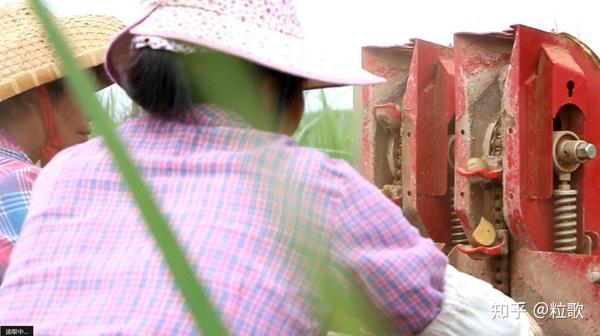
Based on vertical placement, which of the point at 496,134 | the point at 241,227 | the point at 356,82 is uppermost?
the point at 356,82

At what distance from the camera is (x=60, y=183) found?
1157 millimetres

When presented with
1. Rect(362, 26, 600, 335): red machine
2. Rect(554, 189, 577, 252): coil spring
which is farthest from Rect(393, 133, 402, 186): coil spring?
Rect(554, 189, 577, 252): coil spring

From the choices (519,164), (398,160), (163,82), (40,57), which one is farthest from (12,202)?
(398,160)

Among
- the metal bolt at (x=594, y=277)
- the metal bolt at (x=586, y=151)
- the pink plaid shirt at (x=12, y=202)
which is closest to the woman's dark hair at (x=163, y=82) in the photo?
the pink plaid shirt at (x=12, y=202)

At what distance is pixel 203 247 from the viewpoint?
1.03m

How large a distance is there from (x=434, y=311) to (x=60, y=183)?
0.48 m

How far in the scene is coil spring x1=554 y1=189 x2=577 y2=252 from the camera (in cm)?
250

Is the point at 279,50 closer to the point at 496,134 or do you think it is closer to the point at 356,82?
the point at 356,82

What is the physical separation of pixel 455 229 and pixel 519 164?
0.47 metres

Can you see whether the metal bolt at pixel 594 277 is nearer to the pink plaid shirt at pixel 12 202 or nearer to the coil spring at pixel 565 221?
the coil spring at pixel 565 221

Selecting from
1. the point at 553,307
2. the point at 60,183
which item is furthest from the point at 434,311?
the point at 553,307

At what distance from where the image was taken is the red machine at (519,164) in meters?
2.42

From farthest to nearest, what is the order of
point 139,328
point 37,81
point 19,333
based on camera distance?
point 37,81 < point 19,333 < point 139,328

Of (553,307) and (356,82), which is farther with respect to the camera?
(553,307)
